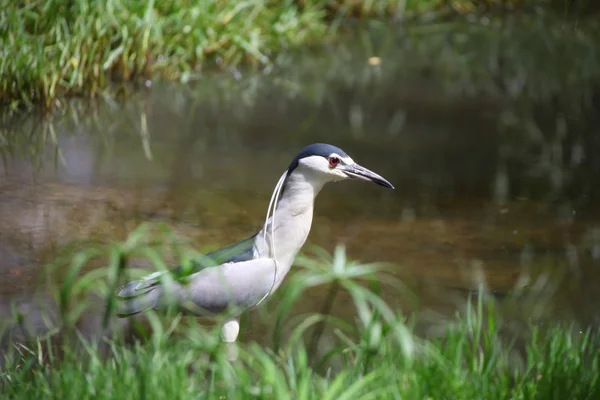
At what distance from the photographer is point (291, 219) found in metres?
3.81

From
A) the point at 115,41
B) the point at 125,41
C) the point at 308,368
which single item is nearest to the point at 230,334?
the point at 308,368

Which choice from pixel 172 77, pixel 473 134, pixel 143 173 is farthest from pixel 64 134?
pixel 473 134

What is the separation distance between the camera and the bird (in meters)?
3.56

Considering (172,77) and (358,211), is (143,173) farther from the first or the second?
(172,77)

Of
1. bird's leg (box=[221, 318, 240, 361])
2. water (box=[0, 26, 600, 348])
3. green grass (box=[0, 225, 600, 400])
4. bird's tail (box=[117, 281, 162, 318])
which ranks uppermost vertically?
green grass (box=[0, 225, 600, 400])

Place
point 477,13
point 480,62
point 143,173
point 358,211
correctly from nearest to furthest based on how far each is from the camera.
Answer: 1. point 358,211
2. point 143,173
3. point 480,62
4. point 477,13

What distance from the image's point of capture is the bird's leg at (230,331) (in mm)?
3616

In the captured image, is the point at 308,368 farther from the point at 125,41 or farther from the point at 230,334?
the point at 125,41

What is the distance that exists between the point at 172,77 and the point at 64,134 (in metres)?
1.61

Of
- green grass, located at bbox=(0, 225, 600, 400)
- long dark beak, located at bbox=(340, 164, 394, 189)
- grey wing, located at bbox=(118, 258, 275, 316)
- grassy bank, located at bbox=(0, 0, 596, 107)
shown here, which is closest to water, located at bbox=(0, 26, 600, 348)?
grassy bank, located at bbox=(0, 0, 596, 107)

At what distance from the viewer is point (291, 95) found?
25.9 feet

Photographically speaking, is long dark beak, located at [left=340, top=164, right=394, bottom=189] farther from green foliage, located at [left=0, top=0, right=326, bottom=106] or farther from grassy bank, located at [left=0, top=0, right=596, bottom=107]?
green foliage, located at [left=0, top=0, right=326, bottom=106]

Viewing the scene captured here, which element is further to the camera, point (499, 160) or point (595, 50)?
point (595, 50)

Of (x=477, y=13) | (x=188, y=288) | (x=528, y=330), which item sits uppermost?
(x=188, y=288)
